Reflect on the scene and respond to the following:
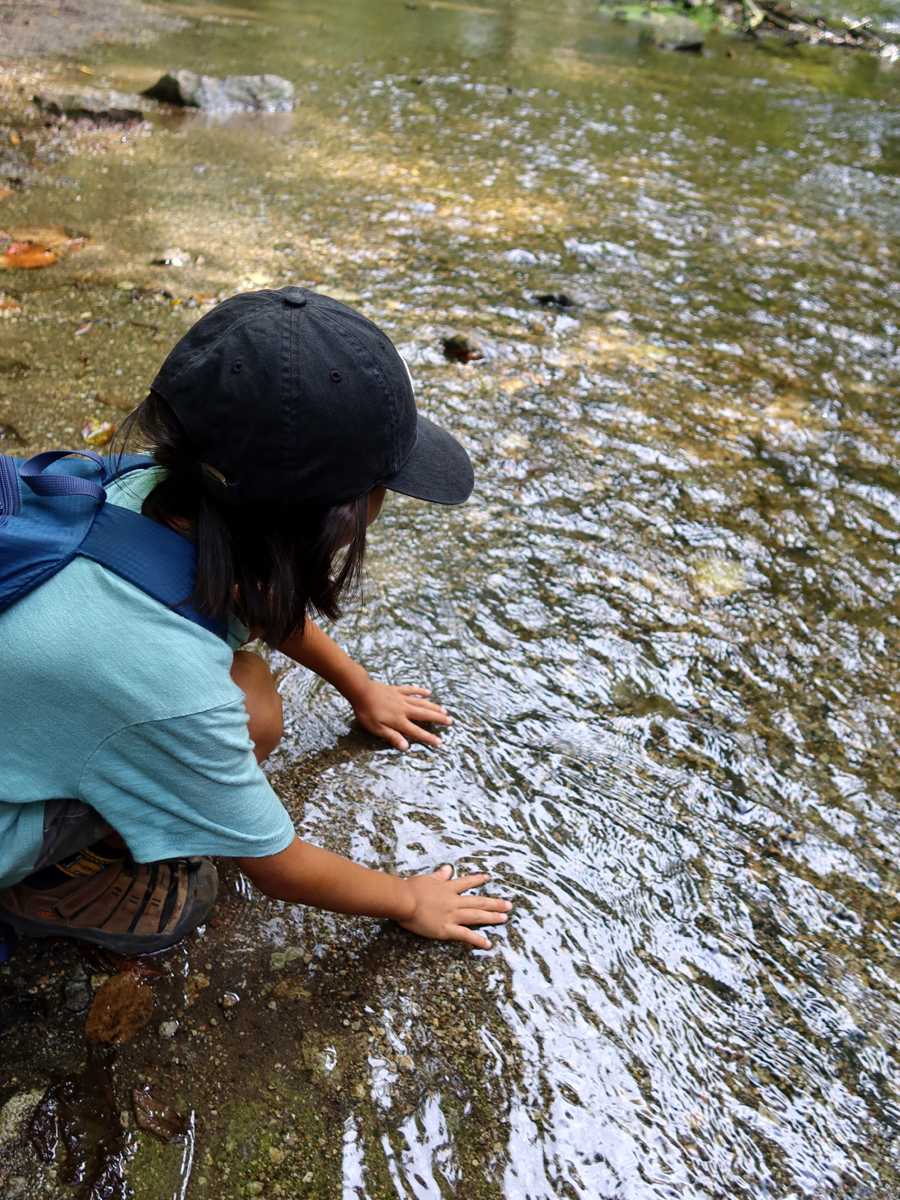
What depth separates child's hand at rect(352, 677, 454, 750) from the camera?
6.46 ft

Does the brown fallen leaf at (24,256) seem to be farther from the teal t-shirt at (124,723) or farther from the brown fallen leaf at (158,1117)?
the brown fallen leaf at (158,1117)

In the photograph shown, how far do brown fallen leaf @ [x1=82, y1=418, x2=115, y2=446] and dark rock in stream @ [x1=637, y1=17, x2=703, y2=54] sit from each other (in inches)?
405

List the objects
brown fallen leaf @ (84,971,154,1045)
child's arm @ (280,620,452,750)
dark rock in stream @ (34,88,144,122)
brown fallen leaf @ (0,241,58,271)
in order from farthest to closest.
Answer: dark rock in stream @ (34,88,144,122) → brown fallen leaf @ (0,241,58,271) → child's arm @ (280,620,452,750) → brown fallen leaf @ (84,971,154,1045)

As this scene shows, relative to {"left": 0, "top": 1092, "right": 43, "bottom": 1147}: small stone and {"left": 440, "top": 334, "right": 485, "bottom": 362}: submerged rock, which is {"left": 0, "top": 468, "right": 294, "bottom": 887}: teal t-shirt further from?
{"left": 440, "top": 334, "right": 485, "bottom": 362}: submerged rock

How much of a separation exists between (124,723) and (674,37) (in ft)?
40.3


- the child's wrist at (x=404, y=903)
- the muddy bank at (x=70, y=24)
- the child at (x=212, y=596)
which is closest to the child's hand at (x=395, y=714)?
the child's wrist at (x=404, y=903)

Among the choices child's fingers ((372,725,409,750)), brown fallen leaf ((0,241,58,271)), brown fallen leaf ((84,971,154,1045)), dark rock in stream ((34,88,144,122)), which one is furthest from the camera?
dark rock in stream ((34,88,144,122))

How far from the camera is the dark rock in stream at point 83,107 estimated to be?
5113mm

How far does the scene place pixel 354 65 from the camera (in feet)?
23.9

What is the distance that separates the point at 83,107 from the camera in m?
5.12

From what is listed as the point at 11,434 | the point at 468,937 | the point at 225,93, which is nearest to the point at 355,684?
the point at 468,937

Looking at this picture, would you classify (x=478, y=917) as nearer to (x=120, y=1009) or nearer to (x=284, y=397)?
(x=120, y=1009)

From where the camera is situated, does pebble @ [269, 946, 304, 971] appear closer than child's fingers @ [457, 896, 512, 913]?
Yes

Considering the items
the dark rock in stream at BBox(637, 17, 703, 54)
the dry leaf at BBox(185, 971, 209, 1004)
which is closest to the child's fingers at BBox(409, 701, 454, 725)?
the dry leaf at BBox(185, 971, 209, 1004)
